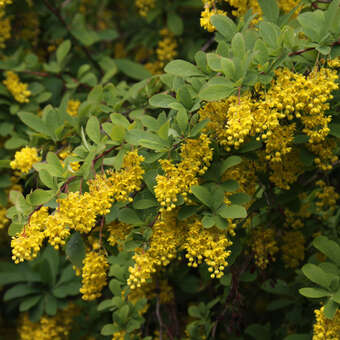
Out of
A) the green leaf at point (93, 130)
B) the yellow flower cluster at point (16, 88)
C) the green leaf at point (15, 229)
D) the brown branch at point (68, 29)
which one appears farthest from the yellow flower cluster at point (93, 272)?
the brown branch at point (68, 29)

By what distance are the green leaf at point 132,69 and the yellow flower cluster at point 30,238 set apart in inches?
69.3

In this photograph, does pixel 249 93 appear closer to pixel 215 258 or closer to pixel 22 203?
pixel 215 258

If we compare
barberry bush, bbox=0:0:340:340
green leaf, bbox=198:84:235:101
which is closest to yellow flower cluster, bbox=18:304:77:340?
barberry bush, bbox=0:0:340:340

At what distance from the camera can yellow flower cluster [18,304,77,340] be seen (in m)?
3.23

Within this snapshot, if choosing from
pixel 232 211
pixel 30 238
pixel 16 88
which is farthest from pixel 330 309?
pixel 16 88

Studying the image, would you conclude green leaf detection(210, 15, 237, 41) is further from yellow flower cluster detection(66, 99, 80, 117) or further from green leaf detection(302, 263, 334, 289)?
yellow flower cluster detection(66, 99, 80, 117)

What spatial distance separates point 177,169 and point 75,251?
632 mm

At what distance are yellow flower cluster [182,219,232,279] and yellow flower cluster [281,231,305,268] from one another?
89 centimetres

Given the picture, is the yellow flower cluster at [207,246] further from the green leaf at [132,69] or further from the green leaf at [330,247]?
the green leaf at [132,69]

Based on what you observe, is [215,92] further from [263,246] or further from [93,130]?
[263,246]

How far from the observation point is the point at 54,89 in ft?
11.0

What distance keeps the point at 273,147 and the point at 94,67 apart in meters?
2.04

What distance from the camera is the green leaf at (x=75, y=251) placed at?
2213 millimetres

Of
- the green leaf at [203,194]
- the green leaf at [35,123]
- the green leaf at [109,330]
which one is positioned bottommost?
the green leaf at [109,330]
